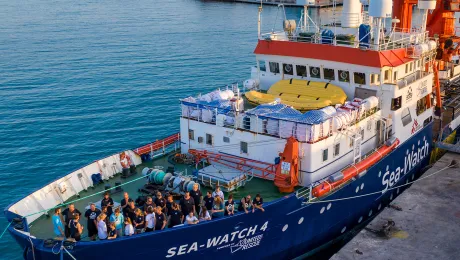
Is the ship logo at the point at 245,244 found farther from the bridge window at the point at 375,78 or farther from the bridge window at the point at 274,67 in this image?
the bridge window at the point at 274,67

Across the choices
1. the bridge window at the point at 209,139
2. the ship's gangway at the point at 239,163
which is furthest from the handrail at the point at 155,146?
the bridge window at the point at 209,139

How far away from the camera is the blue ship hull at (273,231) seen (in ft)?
47.9

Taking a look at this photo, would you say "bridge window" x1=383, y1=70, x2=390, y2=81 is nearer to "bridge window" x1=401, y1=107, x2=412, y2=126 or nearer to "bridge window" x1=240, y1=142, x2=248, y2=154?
"bridge window" x1=401, y1=107, x2=412, y2=126

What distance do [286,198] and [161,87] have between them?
31.7 meters

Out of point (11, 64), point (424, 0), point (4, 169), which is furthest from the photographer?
point (11, 64)

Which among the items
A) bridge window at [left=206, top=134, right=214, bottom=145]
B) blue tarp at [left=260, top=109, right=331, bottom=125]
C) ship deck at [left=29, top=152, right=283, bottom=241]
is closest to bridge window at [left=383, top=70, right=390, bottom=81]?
blue tarp at [left=260, top=109, right=331, bottom=125]

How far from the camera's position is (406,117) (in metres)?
23.9

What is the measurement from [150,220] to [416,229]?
10974 millimetres

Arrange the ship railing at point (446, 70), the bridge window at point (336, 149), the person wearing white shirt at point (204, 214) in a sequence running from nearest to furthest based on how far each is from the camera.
A: the person wearing white shirt at point (204, 214) < the bridge window at point (336, 149) < the ship railing at point (446, 70)

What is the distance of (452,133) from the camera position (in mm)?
28406

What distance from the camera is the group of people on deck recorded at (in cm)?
1466

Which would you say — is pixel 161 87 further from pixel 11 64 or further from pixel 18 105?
pixel 11 64

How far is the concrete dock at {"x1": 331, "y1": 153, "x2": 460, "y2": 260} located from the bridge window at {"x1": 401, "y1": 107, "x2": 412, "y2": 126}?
3.02 metres

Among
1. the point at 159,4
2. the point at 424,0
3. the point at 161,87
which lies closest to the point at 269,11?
the point at 159,4
